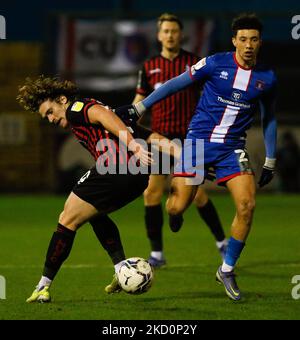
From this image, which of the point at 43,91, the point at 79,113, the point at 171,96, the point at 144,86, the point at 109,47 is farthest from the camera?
the point at 109,47

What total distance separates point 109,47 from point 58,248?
1245 cm

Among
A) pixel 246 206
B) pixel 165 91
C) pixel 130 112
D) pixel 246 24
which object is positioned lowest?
pixel 246 206

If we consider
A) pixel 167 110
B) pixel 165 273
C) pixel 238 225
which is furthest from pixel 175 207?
pixel 167 110

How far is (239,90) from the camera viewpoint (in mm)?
8227

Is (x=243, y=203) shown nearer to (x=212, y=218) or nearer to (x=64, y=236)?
(x=64, y=236)

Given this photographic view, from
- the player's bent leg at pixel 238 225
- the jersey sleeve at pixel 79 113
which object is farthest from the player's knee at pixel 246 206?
the jersey sleeve at pixel 79 113

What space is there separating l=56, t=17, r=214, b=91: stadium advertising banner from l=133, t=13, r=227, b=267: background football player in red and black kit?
8819 millimetres

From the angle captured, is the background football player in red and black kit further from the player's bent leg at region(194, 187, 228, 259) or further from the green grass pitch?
the green grass pitch

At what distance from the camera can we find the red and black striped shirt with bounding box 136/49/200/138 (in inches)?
410

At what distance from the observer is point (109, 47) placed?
1988 cm

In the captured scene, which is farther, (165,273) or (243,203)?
(165,273)

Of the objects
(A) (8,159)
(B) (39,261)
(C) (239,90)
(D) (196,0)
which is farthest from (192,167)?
(D) (196,0)

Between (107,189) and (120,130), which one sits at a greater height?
(120,130)

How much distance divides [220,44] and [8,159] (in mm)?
5241
